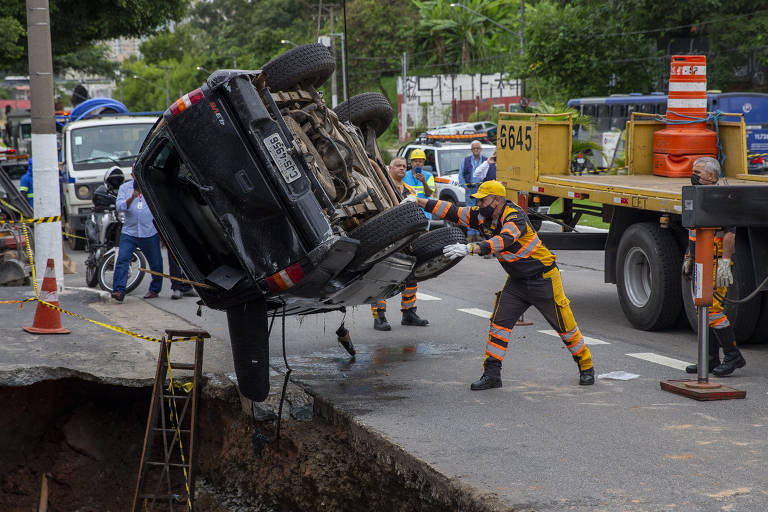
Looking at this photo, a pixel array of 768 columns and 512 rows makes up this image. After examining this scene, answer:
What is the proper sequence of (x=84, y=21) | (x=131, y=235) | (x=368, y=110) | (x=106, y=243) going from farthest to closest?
(x=84, y=21) < (x=106, y=243) < (x=131, y=235) < (x=368, y=110)

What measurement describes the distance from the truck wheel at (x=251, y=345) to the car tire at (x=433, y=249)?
5.08 feet

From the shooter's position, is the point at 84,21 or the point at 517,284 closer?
the point at 517,284

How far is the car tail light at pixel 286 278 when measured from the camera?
650 cm

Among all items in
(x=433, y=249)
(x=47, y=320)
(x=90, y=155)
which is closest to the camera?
(x=433, y=249)

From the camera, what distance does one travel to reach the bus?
2556 centimetres

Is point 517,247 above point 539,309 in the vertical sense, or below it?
above

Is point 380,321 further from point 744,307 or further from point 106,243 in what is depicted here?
point 106,243

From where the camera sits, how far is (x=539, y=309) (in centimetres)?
759

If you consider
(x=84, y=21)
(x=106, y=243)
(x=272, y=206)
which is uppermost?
(x=84, y=21)

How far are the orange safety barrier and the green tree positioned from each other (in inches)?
594

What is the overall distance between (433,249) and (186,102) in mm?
2366

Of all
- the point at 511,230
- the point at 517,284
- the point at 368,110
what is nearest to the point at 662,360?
the point at 517,284

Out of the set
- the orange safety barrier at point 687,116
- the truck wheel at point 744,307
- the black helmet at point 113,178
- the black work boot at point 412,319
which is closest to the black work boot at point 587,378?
the truck wheel at point 744,307

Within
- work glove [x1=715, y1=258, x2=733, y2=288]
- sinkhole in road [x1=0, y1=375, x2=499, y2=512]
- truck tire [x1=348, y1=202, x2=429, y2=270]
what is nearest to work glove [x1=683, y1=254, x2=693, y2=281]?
work glove [x1=715, y1=258, x2=733, y2=288]
